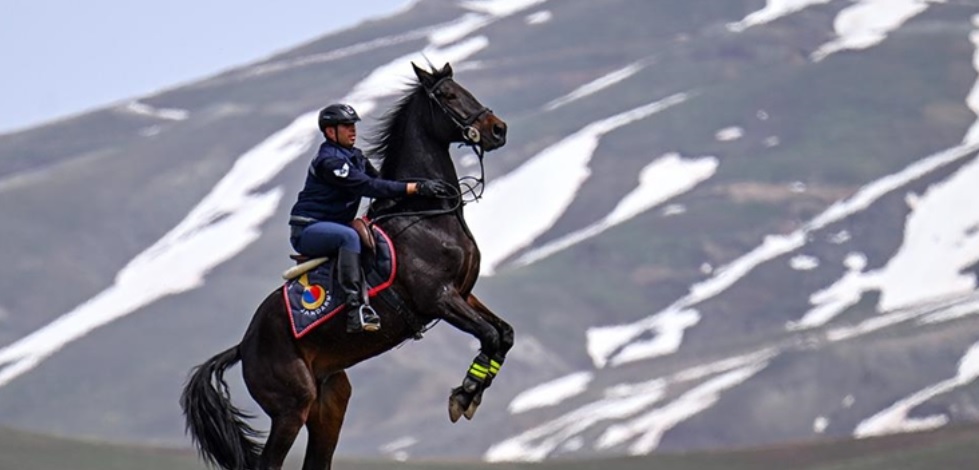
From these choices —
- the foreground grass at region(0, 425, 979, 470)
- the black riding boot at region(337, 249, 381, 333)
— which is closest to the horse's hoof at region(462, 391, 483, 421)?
the black riding boot at region(337, 249, 381, 333)

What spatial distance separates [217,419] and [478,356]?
8.80 feet

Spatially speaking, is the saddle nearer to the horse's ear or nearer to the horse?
the horse

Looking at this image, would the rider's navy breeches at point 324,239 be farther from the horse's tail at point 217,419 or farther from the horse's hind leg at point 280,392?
the horse's tail at point 217,419

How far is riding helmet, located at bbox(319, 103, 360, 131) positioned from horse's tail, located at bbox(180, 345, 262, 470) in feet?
6.91

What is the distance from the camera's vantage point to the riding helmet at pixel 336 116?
53.7 feet

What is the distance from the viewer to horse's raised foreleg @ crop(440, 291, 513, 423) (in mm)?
15750

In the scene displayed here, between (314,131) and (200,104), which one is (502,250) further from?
(200,104)

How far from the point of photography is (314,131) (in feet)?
520

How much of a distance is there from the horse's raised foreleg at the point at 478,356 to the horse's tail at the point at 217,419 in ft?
7.54

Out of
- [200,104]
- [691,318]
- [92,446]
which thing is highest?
[92,446]

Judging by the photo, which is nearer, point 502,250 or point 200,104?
point 502,250

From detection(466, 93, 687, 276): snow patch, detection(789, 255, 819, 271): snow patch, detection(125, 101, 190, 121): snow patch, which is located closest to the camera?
detection(789, 255, 819, 271): snow patch

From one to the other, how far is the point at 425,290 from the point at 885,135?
12733cm

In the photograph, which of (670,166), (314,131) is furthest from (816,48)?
(314,131)
